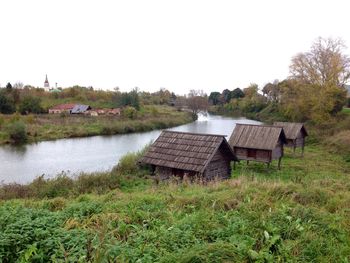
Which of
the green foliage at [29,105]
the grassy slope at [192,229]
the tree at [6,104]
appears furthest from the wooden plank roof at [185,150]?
the green foliage at [29,105]

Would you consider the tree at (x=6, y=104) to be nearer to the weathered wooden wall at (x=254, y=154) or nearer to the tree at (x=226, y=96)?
the weathered wooden wall at (x=254, y=154)

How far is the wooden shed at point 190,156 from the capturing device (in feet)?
42.6

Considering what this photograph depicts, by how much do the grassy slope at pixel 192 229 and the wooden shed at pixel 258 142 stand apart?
1298 centimetres

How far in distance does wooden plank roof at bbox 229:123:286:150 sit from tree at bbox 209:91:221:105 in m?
78.4

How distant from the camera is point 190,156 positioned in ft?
43.6

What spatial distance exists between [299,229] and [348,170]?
1726 centimetres

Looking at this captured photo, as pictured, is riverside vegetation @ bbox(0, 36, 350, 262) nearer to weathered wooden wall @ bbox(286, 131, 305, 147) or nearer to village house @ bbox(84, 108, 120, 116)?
weathered wooden wall @ bbox(286, 131, 305, 147)

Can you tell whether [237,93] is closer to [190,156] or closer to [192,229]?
[190,156]

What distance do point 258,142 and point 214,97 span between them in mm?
81827

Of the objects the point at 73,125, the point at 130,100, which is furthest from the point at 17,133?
the point at 130,100

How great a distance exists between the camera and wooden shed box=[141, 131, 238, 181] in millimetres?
12992

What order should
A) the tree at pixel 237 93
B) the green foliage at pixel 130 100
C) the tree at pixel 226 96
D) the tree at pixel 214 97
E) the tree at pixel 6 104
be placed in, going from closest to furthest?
the tree at pixel 6 104, the green foliage at pixel 130 100, the tree at pixel 237 93, the tree at pixel 226 96, the tree at pixel 214 97

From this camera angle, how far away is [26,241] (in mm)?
4285

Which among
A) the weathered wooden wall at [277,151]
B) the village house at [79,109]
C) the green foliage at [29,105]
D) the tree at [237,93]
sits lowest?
the weathered wooden wall at [277,151]
